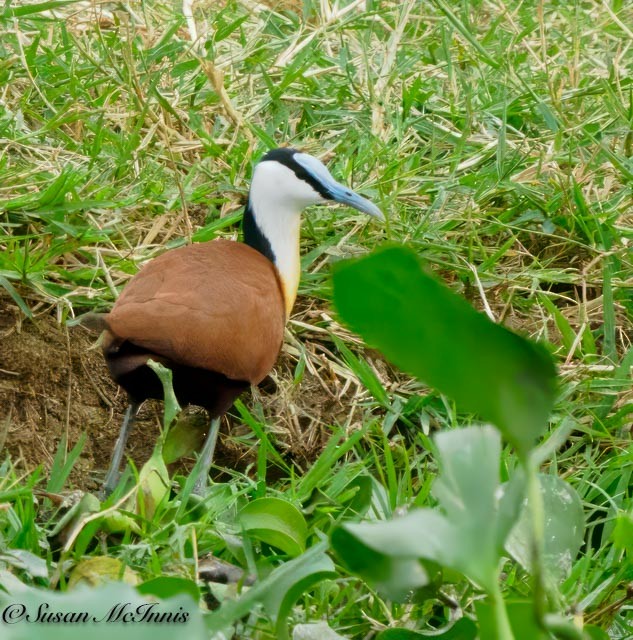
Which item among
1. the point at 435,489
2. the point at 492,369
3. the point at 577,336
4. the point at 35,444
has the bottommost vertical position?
the point at 35,444

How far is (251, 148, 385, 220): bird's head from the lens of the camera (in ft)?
10.6

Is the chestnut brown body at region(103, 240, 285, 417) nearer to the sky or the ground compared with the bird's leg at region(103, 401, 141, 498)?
nearer to the sky

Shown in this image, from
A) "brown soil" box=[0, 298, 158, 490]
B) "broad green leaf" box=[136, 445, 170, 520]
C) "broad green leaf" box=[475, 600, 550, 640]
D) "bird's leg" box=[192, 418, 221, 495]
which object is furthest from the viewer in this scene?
"brown soil" box=[0, 298, 158, 490]

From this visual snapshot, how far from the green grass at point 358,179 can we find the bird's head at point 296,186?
239 mm

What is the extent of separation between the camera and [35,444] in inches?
112

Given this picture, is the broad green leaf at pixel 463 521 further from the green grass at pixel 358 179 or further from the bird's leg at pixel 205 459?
the bird's leg at pixel 205 459

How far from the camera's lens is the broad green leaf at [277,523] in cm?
198

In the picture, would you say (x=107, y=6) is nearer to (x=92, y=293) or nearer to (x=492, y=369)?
(x=92, y=293)

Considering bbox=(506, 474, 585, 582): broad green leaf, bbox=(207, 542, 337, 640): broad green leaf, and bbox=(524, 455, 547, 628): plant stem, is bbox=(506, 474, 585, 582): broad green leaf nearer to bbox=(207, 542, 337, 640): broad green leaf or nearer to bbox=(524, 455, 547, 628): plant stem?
bbox=(207, 542, 337, 640): broad green leaf

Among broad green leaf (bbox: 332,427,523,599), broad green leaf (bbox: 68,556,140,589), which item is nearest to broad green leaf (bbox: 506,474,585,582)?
broad green leaf (bbox: 332,427,523,599)

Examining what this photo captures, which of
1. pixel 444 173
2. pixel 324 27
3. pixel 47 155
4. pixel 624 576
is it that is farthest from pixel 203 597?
pixel 324 27

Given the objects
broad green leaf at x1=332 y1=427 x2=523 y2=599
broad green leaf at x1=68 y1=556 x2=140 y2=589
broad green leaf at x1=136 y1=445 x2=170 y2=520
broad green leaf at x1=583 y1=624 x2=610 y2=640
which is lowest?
broad green leaf at x1=136 y1=445 x2=170 y2=520

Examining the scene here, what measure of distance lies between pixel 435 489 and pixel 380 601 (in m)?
1.21

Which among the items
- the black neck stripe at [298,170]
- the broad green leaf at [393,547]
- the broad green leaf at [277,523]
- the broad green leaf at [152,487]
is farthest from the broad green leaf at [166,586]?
the black neck stripe at [298,170]
